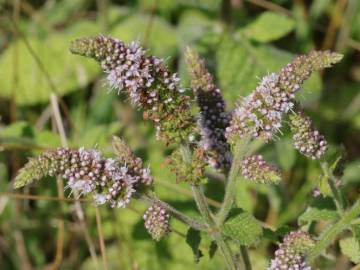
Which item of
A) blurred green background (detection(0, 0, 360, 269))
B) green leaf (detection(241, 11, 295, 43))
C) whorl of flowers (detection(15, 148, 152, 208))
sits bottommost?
blurred green background (detection(0, 0, 360, 269))

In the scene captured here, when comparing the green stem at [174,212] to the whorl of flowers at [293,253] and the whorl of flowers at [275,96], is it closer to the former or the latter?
the whorl of flowers at [293,253]

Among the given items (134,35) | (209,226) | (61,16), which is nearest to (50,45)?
(61,16)

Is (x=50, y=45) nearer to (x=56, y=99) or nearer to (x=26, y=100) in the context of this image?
(x=26, y=100)

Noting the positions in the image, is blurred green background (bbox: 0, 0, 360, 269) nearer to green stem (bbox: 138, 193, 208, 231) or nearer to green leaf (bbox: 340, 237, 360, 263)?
green leaf (bbox: 340, 237, 360, 263)

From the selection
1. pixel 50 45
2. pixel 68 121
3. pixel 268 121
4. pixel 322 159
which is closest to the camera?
pixel 268 121

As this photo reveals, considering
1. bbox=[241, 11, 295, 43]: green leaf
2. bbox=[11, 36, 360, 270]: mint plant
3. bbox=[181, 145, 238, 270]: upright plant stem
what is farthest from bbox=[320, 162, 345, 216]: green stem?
bbox=[241, 11, 295, 43]: green leaf
